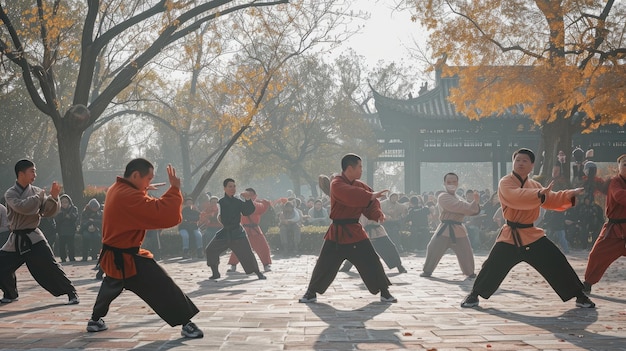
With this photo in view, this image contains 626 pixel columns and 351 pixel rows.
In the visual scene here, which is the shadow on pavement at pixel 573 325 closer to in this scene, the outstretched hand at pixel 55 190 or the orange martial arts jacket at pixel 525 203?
the orange martial arts jacket at pixel 525 203

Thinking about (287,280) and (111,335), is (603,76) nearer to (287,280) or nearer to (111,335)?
(287,280)

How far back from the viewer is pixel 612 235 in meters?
8.20

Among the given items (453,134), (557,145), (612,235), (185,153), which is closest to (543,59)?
(557,145)

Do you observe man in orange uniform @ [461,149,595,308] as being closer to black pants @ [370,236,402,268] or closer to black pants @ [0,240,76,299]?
black pants @ [0,240,76,299]

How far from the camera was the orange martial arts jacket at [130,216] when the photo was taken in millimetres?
5926

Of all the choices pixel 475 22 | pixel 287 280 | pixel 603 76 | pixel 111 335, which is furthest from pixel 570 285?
pixel 475 22

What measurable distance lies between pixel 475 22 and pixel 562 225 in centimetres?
508

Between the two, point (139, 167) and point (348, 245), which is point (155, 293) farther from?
point (348, 245)

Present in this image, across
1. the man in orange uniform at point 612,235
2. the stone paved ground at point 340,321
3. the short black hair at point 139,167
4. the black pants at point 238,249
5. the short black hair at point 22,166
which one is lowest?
the stone paved ground at point 340,321

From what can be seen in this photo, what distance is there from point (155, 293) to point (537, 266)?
3861 millimetres

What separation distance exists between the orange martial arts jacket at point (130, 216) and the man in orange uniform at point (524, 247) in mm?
3327

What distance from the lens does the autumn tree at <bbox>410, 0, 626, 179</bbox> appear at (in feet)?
48.8

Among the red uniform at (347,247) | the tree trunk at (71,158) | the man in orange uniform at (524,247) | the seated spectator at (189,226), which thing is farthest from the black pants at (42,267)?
the seated spectator at (189,226)

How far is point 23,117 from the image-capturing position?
99.4ft
